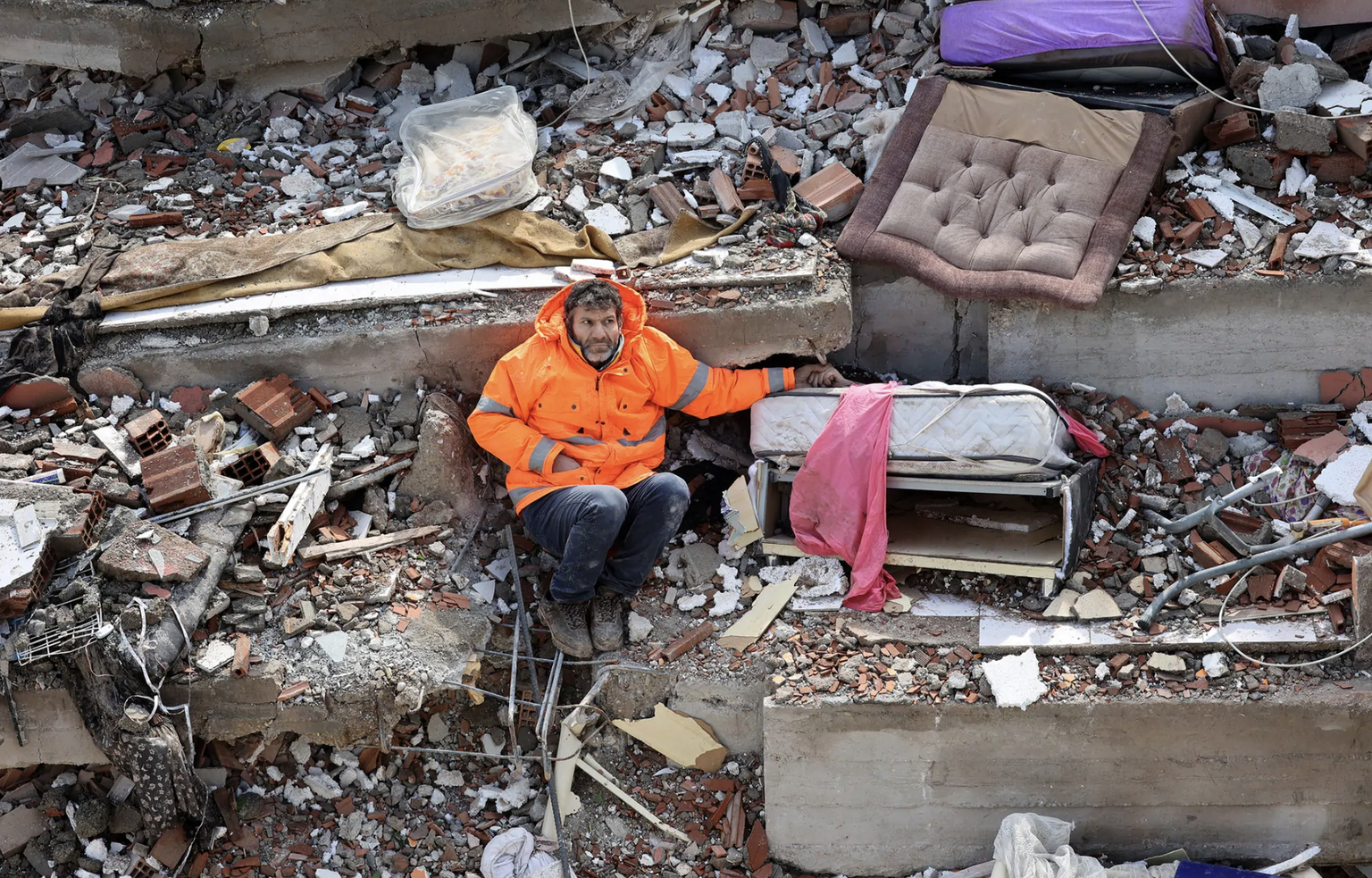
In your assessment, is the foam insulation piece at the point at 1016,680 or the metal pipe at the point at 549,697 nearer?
the foam insulation piece at the point at 1016,680

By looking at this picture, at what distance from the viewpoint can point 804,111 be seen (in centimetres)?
734

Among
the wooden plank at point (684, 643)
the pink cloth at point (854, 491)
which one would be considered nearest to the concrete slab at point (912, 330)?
the pink cloth at point (854, 491)

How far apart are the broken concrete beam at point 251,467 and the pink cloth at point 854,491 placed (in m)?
2.45

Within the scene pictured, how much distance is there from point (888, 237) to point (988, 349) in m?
0.77

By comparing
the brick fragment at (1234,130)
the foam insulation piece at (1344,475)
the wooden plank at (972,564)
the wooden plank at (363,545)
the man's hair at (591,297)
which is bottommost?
the wooden plank at (972,564)

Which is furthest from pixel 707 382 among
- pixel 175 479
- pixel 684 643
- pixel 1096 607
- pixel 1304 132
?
pixel 1304 132

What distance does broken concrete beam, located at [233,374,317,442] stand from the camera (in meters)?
Answer: 6.30

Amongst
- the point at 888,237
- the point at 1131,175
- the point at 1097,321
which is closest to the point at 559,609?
the point at 888,237

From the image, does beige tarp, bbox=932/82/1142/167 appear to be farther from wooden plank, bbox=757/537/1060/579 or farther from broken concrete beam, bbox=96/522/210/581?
broken concrete beam, bbox=96/522/210/581

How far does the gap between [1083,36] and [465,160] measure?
3.24 meters

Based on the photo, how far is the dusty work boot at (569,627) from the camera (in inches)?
232

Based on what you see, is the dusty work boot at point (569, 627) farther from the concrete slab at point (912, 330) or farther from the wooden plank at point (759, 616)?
the concrete slab at point (912, 330)

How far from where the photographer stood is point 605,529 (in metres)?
5.68

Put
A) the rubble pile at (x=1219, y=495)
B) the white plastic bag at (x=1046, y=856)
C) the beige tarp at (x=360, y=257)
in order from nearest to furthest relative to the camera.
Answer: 1. the white plastic bag at (x=1046, y=856)
2. the rubble pile at (x=1219, y=495)
3. the beige tarp at (x=360, y=257)
